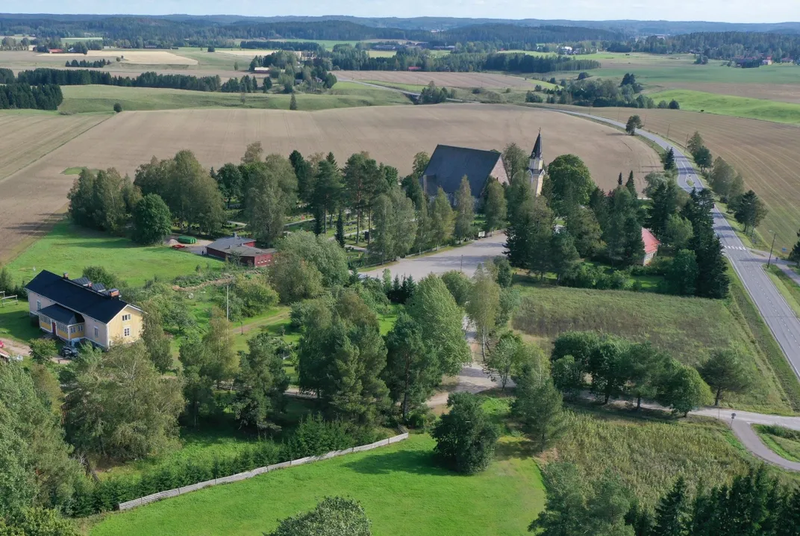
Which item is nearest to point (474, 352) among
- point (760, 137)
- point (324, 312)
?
point (324, 312)

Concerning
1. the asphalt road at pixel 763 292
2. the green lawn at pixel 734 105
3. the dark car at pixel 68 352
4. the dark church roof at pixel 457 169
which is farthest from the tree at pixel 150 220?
the green lawn at pixel 734 105

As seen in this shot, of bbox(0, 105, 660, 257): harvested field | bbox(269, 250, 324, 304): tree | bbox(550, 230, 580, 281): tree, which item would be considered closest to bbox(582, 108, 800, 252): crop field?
bbox(0, 105, 660, 257): harvested field

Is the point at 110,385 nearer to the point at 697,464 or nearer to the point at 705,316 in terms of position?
the point at 697,464

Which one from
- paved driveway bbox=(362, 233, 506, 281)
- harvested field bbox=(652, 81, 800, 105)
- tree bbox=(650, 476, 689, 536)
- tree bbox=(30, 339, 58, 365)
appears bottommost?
paved driveway bbox=(362, 233, 506, 281)

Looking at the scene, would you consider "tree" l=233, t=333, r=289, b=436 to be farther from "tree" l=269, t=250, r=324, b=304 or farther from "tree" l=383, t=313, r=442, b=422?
"tree" l=269, t=250, r=324, b=304

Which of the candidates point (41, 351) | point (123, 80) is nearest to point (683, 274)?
point (41, 351)

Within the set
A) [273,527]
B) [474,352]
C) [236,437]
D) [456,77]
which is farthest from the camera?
[456,77]
